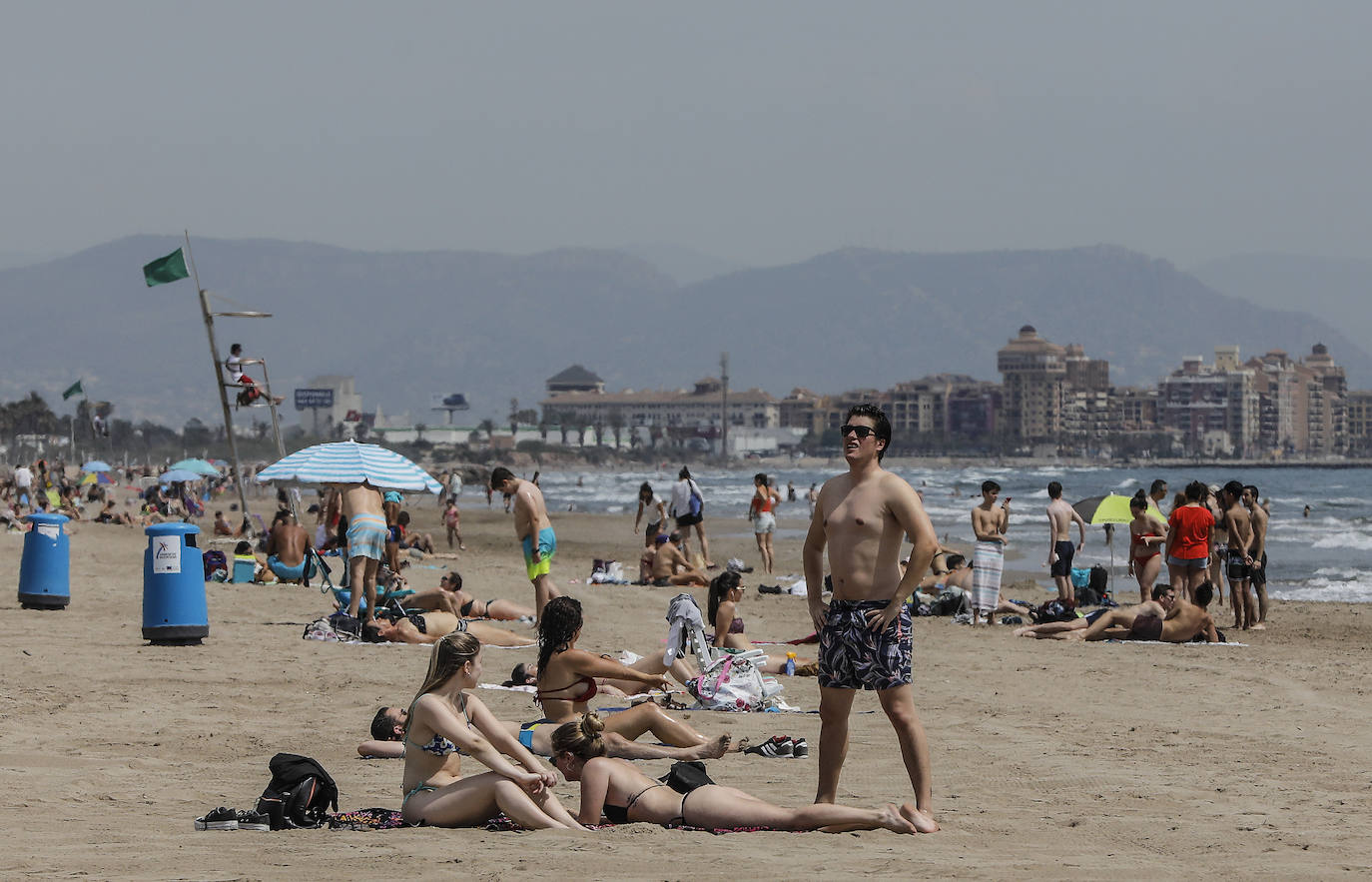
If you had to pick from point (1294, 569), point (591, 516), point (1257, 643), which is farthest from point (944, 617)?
point (591, 516)

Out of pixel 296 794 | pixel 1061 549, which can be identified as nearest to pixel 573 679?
pixel 296 794

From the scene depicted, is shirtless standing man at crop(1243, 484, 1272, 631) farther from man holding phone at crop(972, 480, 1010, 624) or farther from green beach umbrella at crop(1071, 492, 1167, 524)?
green beach umbrella at crop(1071, 492, 1167, 524)

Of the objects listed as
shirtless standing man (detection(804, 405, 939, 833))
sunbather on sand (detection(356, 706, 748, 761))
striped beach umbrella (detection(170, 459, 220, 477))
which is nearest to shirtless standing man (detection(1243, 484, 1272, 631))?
sunbather on sand (detection(356, 706, 748, 761))

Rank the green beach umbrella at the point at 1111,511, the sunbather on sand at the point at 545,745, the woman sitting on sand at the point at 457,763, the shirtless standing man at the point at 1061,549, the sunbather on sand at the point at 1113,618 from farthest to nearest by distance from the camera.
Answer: the green beach umbrella at the point at 1111,511 < the shirtless standing man at the point at 1061,549 < the sunbather on sand at the point at 1113,618 < the sunbather on sand at the point at 545,745 < the woman sitting on sand at the point at 457,763

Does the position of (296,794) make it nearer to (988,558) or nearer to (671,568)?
(988,558)

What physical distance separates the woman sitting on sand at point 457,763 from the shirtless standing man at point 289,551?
1070 centimetres

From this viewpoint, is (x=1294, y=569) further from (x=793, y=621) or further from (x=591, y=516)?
(x=591, y=516)

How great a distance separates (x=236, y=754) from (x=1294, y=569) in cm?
2183

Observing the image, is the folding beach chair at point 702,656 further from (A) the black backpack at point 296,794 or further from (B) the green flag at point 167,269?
(B) the green flag at point 167,269

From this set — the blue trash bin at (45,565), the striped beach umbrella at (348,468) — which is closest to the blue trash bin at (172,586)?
the striped beach umbrella at (348,468)

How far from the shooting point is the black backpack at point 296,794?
5.54 meters

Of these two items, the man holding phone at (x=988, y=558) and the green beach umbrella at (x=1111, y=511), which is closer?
the man holding phone at (x=988, y=558)

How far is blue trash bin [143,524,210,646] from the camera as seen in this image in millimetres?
10492

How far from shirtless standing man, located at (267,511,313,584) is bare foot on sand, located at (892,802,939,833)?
1158 cm
